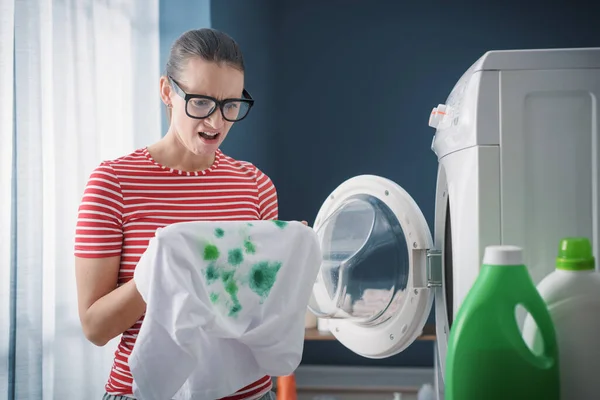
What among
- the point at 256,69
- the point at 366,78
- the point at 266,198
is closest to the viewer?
the point at 266,198

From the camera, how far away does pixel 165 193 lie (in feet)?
4.10

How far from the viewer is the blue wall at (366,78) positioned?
10.9 ft

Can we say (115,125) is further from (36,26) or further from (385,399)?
(385,399)

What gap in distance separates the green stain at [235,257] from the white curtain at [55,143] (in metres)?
0.78

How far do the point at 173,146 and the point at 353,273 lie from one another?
0.61m

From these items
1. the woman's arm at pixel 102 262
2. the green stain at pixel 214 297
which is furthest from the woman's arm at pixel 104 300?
the green stain at pixel 214 297

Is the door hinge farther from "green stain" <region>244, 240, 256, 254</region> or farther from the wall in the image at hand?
the wall

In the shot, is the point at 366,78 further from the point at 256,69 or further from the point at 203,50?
the point at 203,50

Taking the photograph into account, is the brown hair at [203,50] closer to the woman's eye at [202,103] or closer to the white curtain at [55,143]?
the woman's eye at [202,103]

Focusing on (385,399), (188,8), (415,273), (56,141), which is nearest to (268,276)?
(415,273)

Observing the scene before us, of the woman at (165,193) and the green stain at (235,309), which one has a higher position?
the woman at (165,193)

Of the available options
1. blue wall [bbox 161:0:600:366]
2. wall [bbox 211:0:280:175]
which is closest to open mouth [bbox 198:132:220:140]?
wall [bbox 211:0:280:175]

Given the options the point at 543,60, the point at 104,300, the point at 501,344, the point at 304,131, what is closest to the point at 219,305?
the point at 104,300

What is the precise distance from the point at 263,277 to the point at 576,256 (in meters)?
0.49
